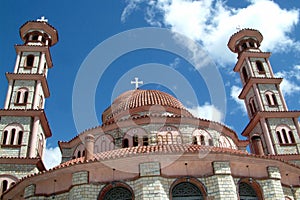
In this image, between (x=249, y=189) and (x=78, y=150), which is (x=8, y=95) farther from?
(x=249, y=189)

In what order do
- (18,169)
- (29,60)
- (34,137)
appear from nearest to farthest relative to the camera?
(18,169) < (34,137) < (29,60)

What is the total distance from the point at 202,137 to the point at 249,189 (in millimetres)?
6361

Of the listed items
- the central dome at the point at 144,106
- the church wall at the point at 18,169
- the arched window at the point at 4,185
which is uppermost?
the central dome at the point at 144,106

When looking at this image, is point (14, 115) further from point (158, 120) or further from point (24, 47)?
point (158, 120)

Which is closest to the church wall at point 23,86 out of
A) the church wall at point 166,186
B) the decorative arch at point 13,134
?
the decorative arch at point 13,134

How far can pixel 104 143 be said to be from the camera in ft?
68.3

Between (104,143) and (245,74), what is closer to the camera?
(104,143)

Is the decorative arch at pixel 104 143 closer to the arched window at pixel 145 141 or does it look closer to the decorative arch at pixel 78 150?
the decorative arch at pixel 78 150

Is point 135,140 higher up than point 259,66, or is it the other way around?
point 259,66

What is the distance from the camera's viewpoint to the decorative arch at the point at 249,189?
1468cm

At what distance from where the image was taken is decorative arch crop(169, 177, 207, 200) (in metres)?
14.0

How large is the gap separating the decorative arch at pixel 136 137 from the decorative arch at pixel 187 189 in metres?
6.06

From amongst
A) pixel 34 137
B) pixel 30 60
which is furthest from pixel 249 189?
pixel 30 60

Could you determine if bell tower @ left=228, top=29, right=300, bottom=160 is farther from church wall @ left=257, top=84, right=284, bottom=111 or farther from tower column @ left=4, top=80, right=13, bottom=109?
tower column @ left=4, top=80, right=13, bottom=109
